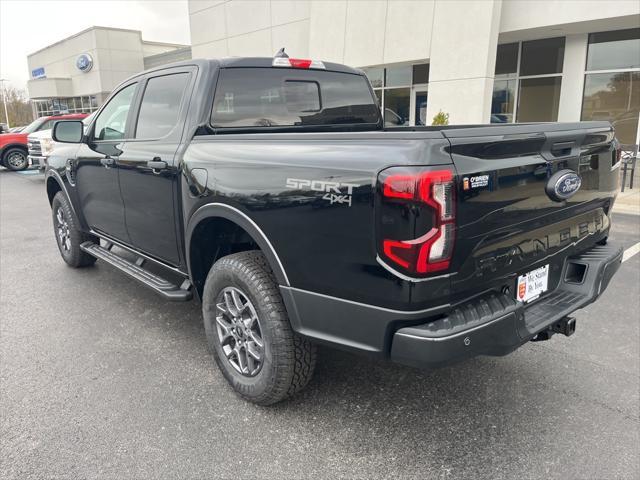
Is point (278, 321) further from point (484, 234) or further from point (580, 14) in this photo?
point (580, 14)

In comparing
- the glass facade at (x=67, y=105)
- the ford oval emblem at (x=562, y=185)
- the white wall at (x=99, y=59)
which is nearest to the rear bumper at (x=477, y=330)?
the ford oval emblem at (x=562, y=185)

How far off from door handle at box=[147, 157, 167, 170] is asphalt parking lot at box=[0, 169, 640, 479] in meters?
1.30

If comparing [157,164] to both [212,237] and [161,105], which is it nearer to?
[161,105]

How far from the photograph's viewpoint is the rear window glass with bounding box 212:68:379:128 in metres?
3.43

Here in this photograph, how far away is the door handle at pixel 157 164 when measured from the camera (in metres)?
3.39

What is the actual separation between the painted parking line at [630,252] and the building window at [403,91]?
32.9ft

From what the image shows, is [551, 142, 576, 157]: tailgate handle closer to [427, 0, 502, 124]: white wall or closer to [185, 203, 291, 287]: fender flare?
[185, 203, 291, 287]: fender flare

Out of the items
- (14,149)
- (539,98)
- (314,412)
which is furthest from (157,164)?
(14,149)

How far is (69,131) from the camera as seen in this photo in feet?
15.1

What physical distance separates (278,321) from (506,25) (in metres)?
12.6

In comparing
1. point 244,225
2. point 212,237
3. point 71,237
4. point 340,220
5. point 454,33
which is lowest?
point 71,237

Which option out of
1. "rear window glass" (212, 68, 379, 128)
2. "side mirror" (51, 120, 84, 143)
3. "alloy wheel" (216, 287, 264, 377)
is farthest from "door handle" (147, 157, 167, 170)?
"side mirror" (51, 120, 84, 143)

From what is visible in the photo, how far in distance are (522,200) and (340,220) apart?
2.83 ft

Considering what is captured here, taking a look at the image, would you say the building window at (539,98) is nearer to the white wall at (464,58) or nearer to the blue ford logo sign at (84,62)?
the white wall at (464,58)
